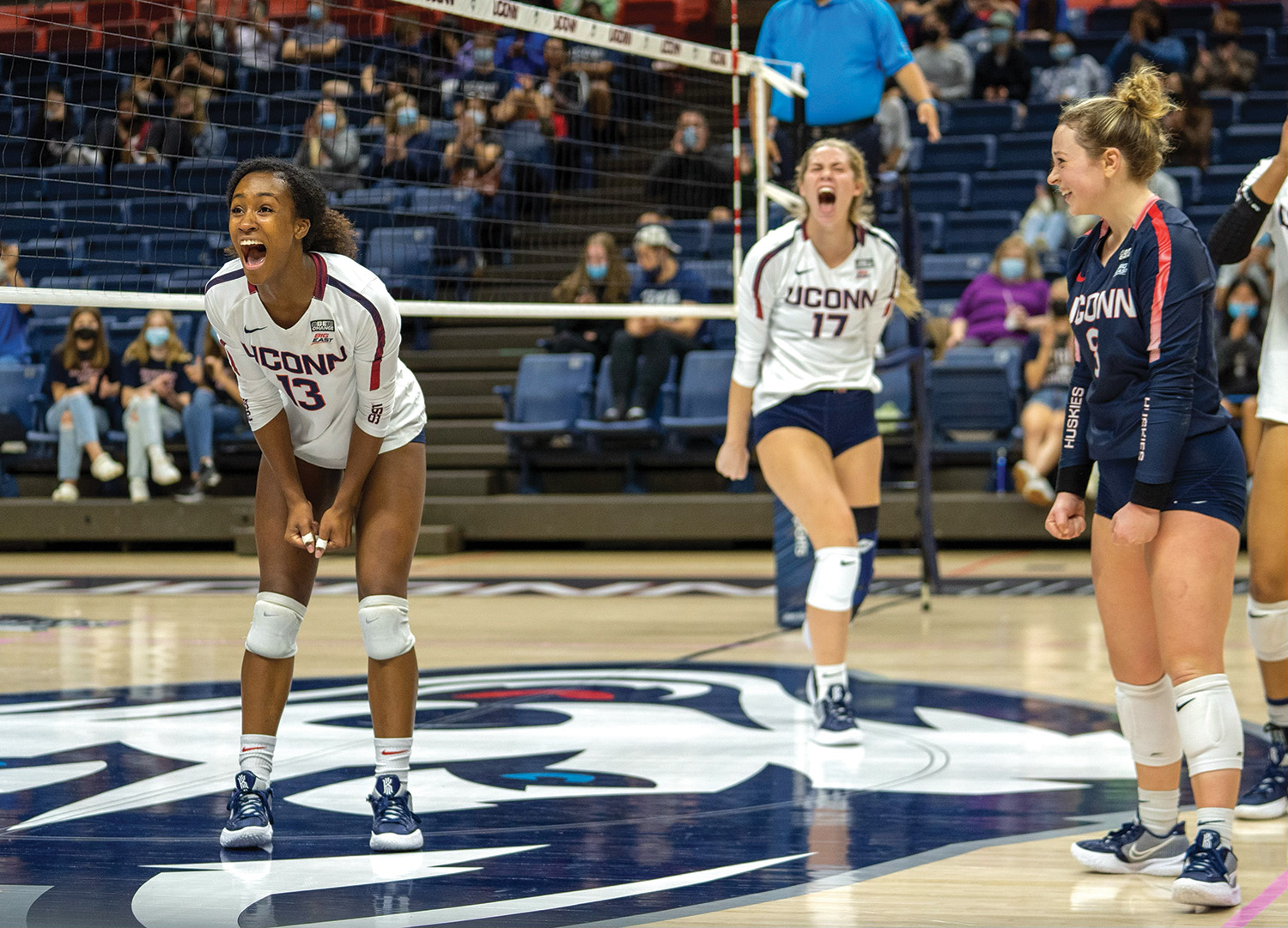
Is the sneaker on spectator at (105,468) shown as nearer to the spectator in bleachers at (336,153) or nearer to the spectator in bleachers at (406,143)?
the spectator in bleachers at (336,153)

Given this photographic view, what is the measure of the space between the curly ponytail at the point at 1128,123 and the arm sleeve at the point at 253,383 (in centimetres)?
189

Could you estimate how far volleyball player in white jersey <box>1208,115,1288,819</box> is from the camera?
3934 mm

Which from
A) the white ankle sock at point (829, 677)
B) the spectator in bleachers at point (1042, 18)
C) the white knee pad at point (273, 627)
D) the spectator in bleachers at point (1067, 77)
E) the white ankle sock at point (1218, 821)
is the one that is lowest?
the white ankle sock at point (829, 677)

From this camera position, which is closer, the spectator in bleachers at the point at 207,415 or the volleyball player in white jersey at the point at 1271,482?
the volleyball player in white jersey at the point at 1271,482

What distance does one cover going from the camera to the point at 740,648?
6941mm

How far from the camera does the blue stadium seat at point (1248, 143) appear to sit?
12.4 meters

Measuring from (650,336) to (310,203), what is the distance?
7.67 m

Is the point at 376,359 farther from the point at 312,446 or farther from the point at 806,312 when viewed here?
the point at 806,312

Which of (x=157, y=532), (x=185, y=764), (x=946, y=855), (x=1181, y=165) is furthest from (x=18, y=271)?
(x=1181, y=165)

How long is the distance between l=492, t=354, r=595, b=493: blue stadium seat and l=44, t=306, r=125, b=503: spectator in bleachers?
2.95m

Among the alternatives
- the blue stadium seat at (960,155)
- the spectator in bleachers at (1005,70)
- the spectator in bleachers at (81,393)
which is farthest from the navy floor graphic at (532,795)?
the spectator in bleachers at (1005,70)

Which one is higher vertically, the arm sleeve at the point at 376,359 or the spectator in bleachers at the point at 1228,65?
the spectator in bleachers at the point at 1228,65

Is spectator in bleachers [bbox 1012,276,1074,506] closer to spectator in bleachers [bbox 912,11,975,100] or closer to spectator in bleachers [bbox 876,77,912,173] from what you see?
spectator in bleachers [bbox 876,77,912,173]

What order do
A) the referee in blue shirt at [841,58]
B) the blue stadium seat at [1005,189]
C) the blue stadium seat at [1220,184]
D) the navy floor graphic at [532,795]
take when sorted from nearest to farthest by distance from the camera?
the navy floor graphic at [532,795] < the referee in blue shirt at [841,58] < the blue stadium seat at [1220,184] < the blue stadium seat at [1005,189]
